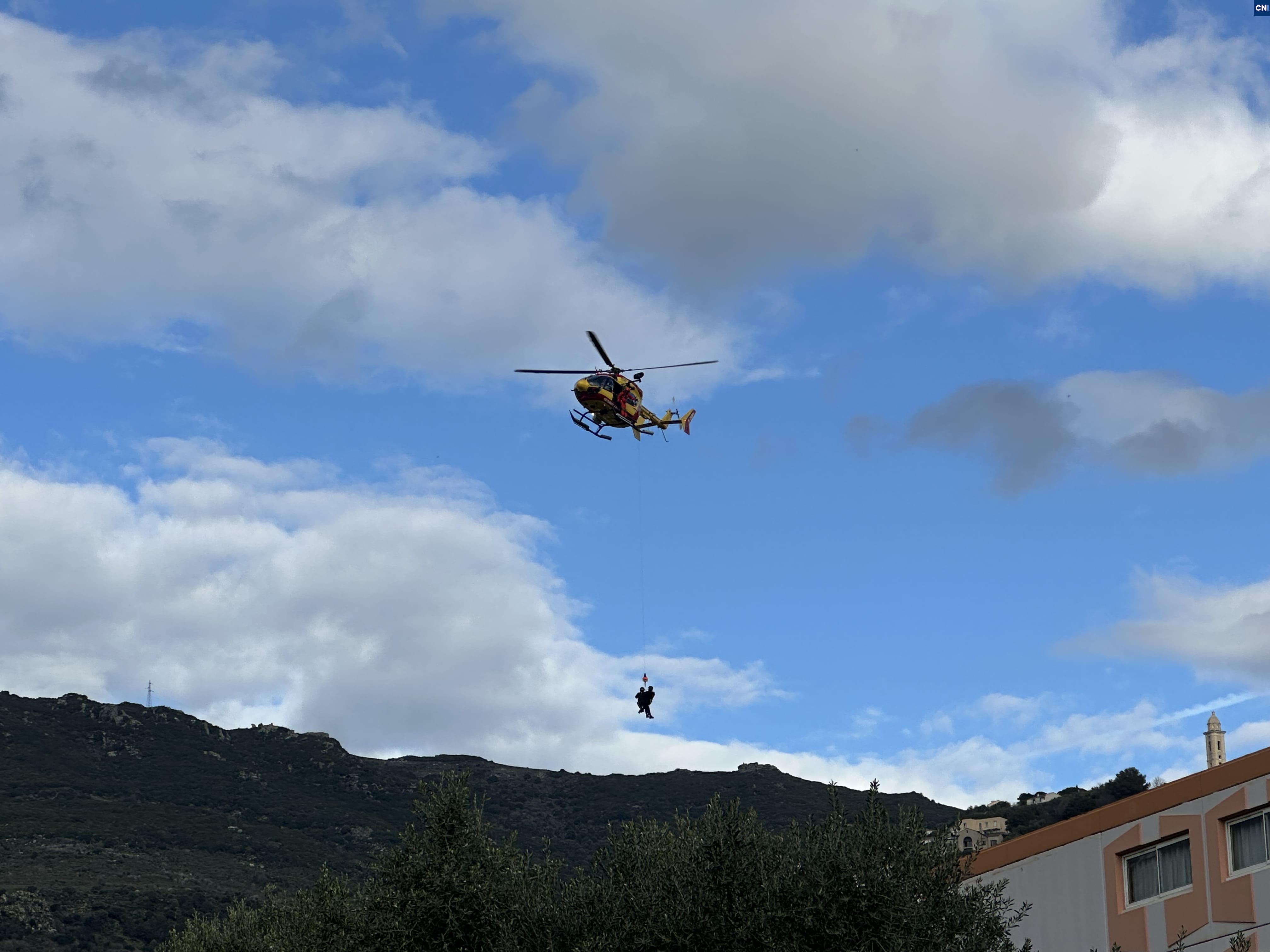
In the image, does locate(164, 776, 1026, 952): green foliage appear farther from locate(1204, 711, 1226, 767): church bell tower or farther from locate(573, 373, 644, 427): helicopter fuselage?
locate(1204, 711, 1226, 767): church bell tower

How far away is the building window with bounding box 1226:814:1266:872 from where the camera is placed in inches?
1517

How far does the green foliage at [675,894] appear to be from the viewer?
34.9 metres

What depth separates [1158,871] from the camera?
41.8 metres

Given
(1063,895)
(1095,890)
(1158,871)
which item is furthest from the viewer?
(1063,895)

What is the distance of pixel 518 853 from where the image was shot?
4472cm

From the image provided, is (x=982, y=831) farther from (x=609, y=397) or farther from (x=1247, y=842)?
(x=1247, y=842)

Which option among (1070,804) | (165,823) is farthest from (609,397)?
(165,823)

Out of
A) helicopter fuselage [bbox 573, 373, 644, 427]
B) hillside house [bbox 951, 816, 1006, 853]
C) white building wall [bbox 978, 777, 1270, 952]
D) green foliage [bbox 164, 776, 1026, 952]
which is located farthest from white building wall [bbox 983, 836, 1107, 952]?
hillside house [bbox 951, 816, 1006, 853]

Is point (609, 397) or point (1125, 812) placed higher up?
point (609, 397)

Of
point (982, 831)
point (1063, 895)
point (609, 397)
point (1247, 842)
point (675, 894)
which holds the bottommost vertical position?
point (675, 894)

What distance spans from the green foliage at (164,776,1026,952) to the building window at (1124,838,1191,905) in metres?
3.81

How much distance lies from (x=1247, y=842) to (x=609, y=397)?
36896 millimetres

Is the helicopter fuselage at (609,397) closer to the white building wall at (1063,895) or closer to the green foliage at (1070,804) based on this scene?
the white building wall at (1063,895)

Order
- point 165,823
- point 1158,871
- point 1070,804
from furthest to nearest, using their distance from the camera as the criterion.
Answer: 1. point 165,823
2. point 1070,804
3. point 1158,871
